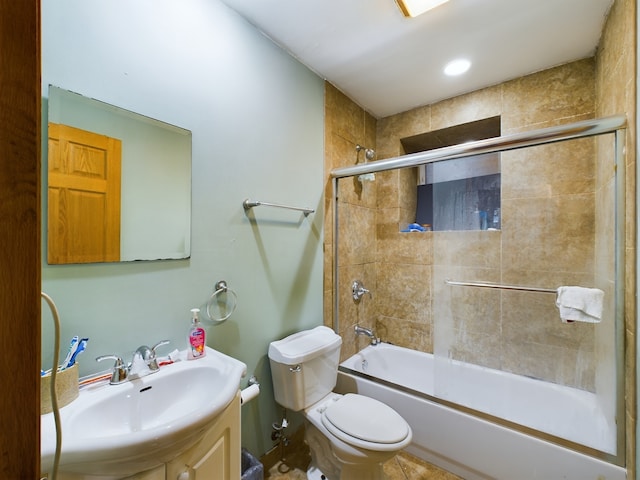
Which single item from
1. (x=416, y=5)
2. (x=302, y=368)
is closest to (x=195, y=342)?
(x=302, y=368)

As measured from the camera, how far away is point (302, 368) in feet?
4.86

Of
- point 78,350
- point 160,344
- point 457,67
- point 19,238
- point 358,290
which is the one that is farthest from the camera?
point 358,290

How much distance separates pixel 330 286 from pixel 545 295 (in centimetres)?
141

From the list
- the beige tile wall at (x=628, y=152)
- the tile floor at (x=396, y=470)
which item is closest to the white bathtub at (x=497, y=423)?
the tile floor at (x=396, y=470)

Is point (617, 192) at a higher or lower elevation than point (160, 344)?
higher

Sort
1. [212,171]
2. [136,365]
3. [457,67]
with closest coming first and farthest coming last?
[136,365], [212,171], [457,67]

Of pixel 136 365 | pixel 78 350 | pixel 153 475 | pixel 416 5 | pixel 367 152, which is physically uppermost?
pixel 416 5

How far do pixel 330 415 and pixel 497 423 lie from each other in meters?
0.90

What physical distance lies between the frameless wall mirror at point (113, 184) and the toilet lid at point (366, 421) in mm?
1096

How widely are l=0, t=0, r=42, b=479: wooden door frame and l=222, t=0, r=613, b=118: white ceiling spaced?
132 cm

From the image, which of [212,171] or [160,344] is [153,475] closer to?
[160,344]

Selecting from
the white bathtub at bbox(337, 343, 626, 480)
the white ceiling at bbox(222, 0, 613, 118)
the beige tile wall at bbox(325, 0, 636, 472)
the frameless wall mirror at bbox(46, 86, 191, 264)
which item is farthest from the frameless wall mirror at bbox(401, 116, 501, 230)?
the frameless wall mirror at bbox(46, 86, 191, 264)

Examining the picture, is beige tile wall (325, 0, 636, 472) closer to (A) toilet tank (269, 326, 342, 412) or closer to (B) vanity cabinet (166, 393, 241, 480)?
(A) toilet tank (269, 326, 342, 412)

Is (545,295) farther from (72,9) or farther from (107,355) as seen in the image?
(72,9)
